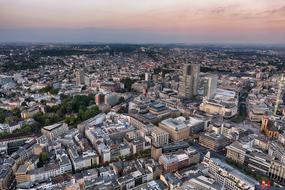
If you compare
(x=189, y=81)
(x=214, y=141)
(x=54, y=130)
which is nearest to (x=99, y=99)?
(x=54, y=130)

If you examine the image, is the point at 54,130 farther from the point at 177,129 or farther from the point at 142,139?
the point at 177,129

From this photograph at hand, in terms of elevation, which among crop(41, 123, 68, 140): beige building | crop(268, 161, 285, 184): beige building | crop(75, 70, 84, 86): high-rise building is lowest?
crop(268, 161, 285, 184): beige building

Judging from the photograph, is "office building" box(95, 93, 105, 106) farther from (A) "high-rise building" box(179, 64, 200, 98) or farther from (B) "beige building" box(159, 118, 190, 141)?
(A) "high-rise building" box(179, 64, 200, 98)

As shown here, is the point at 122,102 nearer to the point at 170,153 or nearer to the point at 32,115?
the point at 32,115

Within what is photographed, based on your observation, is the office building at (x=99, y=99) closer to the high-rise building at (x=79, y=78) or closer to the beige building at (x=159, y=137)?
the beige building at (x=159, y=137)

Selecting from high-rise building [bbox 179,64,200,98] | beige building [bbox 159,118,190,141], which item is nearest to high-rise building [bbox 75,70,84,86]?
high-rise building [bbox 179,64,200,98]

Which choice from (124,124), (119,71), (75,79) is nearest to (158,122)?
(124,124)
